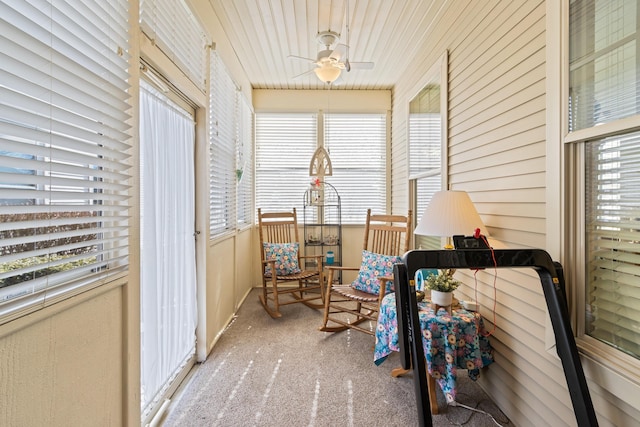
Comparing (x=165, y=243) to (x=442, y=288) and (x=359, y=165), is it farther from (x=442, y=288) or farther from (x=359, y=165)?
(x=359, y=165)

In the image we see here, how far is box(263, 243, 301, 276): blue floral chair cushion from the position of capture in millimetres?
3553

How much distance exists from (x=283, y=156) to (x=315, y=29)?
1940mm

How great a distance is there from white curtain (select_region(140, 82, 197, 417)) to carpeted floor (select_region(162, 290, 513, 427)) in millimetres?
286

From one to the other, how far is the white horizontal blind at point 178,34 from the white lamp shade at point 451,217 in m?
1.91

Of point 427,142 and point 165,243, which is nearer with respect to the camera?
point 165,243

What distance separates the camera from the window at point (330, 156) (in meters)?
4.51

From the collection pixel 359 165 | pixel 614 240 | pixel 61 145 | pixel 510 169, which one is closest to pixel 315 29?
pixel 359 165

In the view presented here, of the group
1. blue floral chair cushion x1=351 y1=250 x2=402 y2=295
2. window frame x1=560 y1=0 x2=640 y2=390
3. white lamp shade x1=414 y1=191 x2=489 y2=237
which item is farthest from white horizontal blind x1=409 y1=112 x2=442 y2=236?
window frame x1=560 y1=0 x2=640 y2=390

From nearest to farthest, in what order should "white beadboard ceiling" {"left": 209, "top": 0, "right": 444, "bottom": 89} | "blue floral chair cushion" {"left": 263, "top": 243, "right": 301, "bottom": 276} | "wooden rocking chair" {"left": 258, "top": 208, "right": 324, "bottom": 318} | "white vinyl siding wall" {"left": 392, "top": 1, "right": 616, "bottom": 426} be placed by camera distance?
"white vinyl siding wall" {"left": 392, "top": 1, "right": 616, "bottom": 426} < "white beadboard ceiling" {"left": 209, "top": 0, "right": 444, "bottom": 89} < "wooden rocking chair" {"left": 258, "top": 208, "right": 324, "bottom": 318} < "blue floral chair cushion" {"left": 263, "top": 243, "right": 301, "bottom": 276}

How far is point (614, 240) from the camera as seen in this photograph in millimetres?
1190

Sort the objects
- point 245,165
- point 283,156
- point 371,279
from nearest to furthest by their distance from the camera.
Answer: point 371,279
point 245,165
point 283,156

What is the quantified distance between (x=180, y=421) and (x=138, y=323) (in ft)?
2.55

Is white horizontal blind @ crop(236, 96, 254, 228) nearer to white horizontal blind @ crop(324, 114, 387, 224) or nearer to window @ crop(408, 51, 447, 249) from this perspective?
white horizontal blind @ crop(324, 114, 387, 224)

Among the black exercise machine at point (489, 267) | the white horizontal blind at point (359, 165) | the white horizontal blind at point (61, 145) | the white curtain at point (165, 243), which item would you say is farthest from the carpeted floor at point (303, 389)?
the white horizontal blind at point (359, 165)
